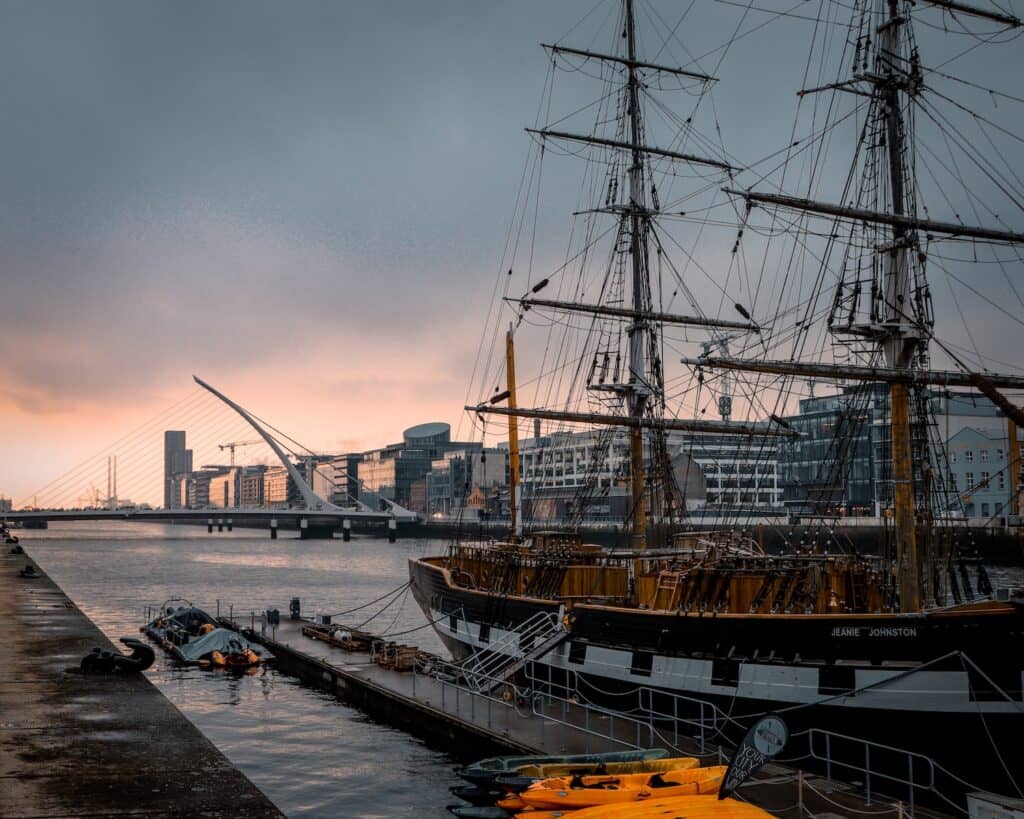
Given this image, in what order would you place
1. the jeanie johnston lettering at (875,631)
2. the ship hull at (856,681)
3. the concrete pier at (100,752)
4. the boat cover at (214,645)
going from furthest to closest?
the boat cover at (214,645) → the jeanie johnston lettering at (875,631) → the ship hull at (856,681) → the concrete pier at (100,752)

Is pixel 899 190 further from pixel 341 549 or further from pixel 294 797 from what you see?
pixel 341 549

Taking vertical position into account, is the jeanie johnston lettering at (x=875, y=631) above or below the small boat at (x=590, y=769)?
above

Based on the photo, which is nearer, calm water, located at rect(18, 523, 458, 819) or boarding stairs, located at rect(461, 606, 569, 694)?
calm water, located at rect(18, 523, 458, 819)

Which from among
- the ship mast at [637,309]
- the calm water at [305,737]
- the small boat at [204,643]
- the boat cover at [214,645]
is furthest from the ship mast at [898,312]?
the boat cover at [214,645]

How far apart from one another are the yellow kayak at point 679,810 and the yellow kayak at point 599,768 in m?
2.16

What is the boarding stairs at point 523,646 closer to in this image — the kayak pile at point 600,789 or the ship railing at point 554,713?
the ship railing at point 554,713

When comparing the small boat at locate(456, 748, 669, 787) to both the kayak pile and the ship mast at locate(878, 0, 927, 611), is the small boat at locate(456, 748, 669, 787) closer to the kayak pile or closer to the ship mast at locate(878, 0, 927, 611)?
the kayak pile

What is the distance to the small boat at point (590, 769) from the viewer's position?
18.2 metres

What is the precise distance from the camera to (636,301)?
44.7 metres

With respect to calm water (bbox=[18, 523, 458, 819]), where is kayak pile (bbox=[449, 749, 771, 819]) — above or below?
above

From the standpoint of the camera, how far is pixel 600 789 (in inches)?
672

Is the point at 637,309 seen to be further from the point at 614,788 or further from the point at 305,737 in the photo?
the point at 614,788

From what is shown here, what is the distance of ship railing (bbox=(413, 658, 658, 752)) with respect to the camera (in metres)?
22.7

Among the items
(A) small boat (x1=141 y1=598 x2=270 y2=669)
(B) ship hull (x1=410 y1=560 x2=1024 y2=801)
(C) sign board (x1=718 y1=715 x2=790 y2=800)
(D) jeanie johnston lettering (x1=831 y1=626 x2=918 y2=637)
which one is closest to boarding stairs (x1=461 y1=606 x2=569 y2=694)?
(B) ship hull (x1=410 y1=560 x2=1024 y2=801)
